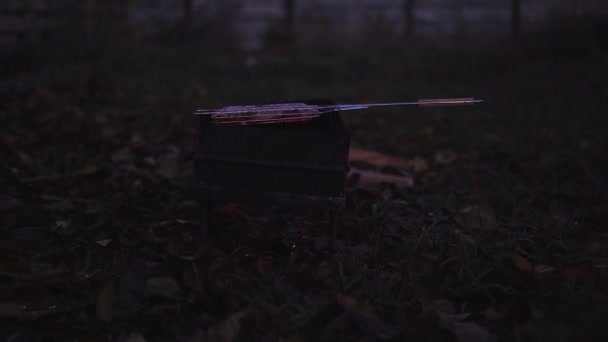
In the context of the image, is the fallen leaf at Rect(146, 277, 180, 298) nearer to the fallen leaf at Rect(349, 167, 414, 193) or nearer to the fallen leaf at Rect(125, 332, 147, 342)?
the fallen leaf at Rect(125, 332, 147, 342)

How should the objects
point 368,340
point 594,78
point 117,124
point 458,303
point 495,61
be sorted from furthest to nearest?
point 495,61
point 594,78
point 117,124
point 458,303
point 368,340

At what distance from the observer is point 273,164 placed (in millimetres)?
2516

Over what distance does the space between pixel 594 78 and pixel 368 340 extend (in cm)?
742

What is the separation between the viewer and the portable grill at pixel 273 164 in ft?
8.17

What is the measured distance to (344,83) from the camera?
867cm

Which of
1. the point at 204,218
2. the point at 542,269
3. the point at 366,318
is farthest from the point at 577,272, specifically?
the point at 204,218

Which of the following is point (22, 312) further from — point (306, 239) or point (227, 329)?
point (306, 239)

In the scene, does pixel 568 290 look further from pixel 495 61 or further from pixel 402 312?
pixel 495 61

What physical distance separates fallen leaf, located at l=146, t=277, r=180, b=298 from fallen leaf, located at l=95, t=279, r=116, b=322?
4.6 inches

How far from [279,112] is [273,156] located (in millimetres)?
176

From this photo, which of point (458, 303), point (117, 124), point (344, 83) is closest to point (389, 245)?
point (458, 303)

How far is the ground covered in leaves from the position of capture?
2045 millimetres

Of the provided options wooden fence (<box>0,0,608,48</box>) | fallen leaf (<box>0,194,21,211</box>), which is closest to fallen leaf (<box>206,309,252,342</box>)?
fallen leaf (<box>0,194,21,211</box>)

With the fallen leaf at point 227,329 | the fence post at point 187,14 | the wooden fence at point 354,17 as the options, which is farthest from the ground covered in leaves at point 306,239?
the wooden fence at point 354,17
